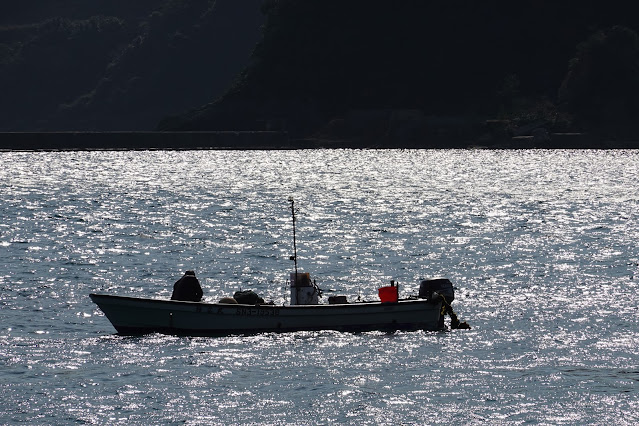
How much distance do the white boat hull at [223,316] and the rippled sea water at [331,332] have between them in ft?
1.86

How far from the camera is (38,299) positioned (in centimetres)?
5353

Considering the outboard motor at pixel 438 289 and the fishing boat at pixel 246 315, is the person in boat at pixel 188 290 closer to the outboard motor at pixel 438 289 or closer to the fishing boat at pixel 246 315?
the fishing boat at pixel 246 315

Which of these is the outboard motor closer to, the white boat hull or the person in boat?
the white boat hull

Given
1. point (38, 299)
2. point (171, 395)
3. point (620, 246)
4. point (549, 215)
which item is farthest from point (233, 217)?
point (171, 395)

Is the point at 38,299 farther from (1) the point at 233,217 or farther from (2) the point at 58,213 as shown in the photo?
(2) the point at 58,213

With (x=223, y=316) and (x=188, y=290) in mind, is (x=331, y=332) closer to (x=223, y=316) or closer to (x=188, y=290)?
(x=223, y=316)

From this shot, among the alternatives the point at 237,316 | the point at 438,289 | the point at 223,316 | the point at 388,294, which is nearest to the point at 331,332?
the point at 388,294

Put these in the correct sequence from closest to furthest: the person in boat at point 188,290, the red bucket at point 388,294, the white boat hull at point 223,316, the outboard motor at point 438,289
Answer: the white boat hull at point 223,316 < the person in boat at point 188,290 < the red bucket at point 388,294 < the outboard motor at point 438,289

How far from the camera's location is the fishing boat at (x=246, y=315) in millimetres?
44000

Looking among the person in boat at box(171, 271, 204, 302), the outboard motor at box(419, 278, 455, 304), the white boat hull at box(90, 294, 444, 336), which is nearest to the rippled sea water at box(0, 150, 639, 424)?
the white boat hull at box(90, 294, 444, 336)

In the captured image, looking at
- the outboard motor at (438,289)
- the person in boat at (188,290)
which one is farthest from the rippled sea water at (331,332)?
the person in boat at (188,290)

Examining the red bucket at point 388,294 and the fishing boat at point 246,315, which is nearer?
the fishing boat at point 246,315

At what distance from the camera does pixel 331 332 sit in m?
45.0

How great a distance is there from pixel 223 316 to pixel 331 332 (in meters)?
4.15
